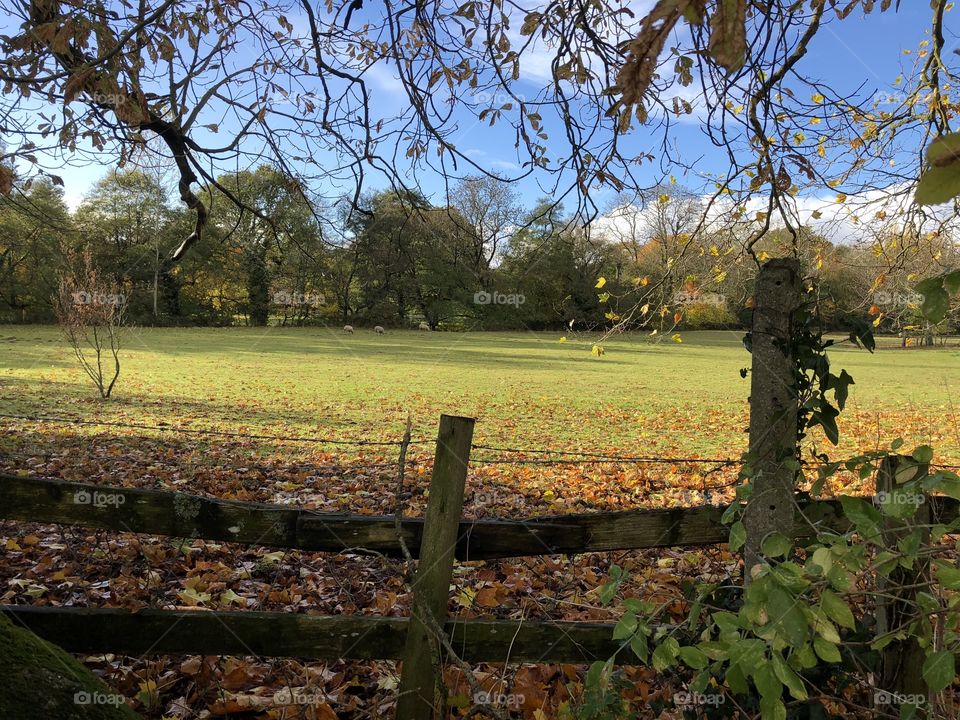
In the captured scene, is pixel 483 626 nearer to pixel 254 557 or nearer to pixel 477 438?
pixel 254 557

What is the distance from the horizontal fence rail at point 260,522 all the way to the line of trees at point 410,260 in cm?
118

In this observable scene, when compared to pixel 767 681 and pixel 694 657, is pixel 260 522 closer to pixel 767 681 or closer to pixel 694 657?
pixel 694 657

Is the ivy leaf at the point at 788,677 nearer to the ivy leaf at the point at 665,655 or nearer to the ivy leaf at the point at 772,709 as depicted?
the ivy leaf at the point at 772,709

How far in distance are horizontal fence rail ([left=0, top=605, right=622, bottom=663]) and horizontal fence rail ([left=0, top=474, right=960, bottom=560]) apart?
0.29 m

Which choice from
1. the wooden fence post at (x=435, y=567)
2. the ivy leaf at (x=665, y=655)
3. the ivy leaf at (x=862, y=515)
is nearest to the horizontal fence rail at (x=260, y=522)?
the wooden fence post at (x=435, y=567)

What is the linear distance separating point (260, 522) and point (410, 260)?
8.34ft

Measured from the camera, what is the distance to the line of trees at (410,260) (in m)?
3.62

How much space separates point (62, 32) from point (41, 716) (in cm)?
276

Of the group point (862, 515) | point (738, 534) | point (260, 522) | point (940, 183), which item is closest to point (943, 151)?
point (940, 183)

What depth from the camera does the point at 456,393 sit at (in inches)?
655

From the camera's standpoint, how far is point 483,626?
99.0 inches

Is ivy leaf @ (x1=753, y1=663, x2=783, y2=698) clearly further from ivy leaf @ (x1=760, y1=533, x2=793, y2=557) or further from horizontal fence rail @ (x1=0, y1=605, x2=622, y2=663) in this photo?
horizontal fence rail @ (x1=0, y1=605, x2=622, y2=663)

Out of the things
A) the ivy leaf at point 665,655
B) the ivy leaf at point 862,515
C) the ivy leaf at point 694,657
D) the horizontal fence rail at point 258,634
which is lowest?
the horizontal fence rail at point 258,634

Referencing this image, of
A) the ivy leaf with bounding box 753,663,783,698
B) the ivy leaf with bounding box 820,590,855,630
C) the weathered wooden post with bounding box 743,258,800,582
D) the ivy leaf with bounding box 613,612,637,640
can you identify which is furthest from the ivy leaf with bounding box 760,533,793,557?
the weathered wooden post with bounding box 743,258,800,582
